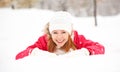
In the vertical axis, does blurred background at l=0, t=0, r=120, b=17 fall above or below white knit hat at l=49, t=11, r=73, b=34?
below

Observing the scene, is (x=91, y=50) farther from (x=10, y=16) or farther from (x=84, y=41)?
(x=10, y=16)

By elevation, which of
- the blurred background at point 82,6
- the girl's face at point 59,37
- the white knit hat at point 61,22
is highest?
the white knit hat at point 61,22

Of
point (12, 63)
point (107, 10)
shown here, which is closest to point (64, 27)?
point (12, 63)

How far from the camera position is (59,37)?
11.3 ft

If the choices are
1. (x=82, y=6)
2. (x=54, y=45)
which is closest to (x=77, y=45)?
(x=54, y=45)

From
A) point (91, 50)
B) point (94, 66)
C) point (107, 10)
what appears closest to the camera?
point (94, 66)

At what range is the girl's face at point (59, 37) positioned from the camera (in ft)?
11.4

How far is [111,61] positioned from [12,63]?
79 cm

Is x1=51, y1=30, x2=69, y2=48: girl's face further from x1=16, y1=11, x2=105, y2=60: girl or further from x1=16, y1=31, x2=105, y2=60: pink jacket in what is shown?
x1=16, y1=31, x2=105, y2=60: pink jacket

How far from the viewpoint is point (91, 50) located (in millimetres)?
3469

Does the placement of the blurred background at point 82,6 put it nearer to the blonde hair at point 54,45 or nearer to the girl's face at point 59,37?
the blonde hair at point 54,45

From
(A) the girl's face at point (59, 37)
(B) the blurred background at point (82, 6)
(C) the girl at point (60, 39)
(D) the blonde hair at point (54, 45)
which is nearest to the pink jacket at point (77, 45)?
(C) the girl at point (60, 39)

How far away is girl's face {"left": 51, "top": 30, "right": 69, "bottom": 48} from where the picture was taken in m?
3.48

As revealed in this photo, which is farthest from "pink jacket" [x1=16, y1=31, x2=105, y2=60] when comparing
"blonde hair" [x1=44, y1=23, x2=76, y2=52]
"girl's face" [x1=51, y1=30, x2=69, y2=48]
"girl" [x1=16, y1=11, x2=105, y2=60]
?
"girl's face" [x1=51, y1=30, x2=69, y2=48]
